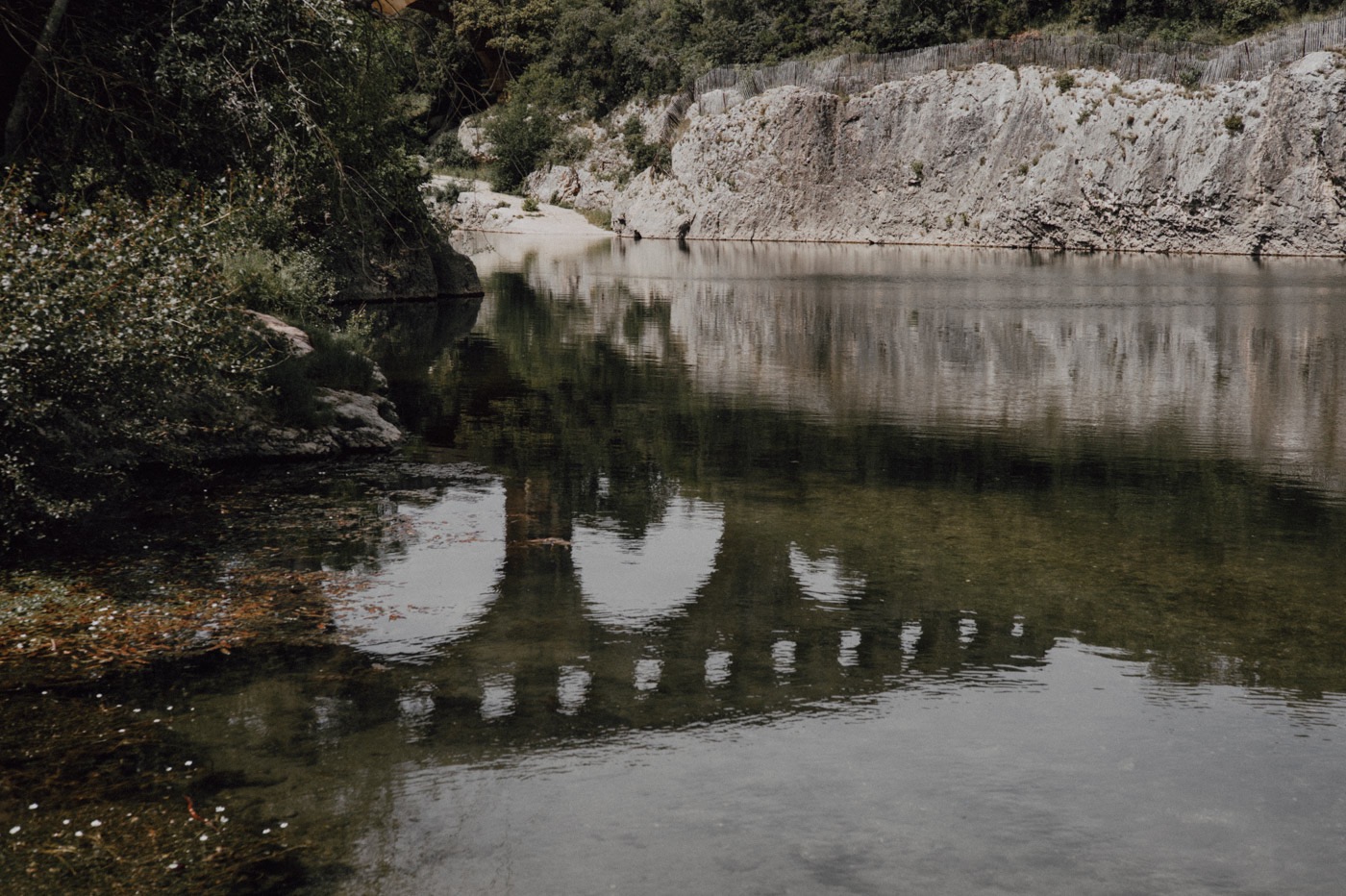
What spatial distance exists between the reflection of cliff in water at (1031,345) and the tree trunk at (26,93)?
440 inches

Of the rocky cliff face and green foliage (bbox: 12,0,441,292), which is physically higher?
the rocky cliff face

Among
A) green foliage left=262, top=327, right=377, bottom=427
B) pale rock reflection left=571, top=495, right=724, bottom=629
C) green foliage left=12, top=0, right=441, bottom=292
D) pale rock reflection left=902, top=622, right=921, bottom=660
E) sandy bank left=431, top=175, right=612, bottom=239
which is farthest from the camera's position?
sandy bank left=431, top=175, right=612, bottom=239

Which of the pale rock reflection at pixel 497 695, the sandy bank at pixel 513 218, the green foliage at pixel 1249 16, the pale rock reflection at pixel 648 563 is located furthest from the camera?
the sandy bank at pixel 513 218

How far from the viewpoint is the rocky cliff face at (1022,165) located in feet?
178

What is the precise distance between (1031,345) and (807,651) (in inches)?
740

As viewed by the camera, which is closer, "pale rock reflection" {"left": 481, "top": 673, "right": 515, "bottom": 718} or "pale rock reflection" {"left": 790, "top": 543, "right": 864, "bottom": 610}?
"pale rock reflection" {"left": 481, "top": 673, "right": 515, "bottom": 718}

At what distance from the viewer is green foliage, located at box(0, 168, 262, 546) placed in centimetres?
941

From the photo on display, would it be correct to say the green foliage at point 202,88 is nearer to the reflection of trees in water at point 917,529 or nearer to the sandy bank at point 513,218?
the reflection of trees in water at point 917,529

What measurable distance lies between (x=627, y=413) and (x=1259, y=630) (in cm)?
1093

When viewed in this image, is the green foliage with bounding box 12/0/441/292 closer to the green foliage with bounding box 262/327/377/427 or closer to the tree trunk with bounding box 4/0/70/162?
the tree trunk with bounding box 4/0/70/162

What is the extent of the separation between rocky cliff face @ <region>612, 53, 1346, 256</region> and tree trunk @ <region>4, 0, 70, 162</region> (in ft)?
180

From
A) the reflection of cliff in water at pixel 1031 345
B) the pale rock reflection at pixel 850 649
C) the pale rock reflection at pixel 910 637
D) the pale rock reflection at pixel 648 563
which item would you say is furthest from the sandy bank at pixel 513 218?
the pale rock reflection at pixel 850 649

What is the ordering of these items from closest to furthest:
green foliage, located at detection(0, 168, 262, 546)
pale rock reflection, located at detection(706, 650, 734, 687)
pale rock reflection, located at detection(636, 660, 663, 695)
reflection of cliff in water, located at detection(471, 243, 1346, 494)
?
pale rock reflection, located at detection(636, 660, 663, 695), pale rock reflection, located at detection(706, 650, 734, 687), green foliage, located at detection(0, 168, 262, 546), reflection of cliff in water, located at detection(471, 243, 1346, 494)

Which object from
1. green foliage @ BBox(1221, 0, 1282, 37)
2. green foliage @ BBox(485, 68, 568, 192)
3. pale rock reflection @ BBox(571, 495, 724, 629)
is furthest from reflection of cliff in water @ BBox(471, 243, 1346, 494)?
green foliage @ BBox(485, 68, 568, 192)
